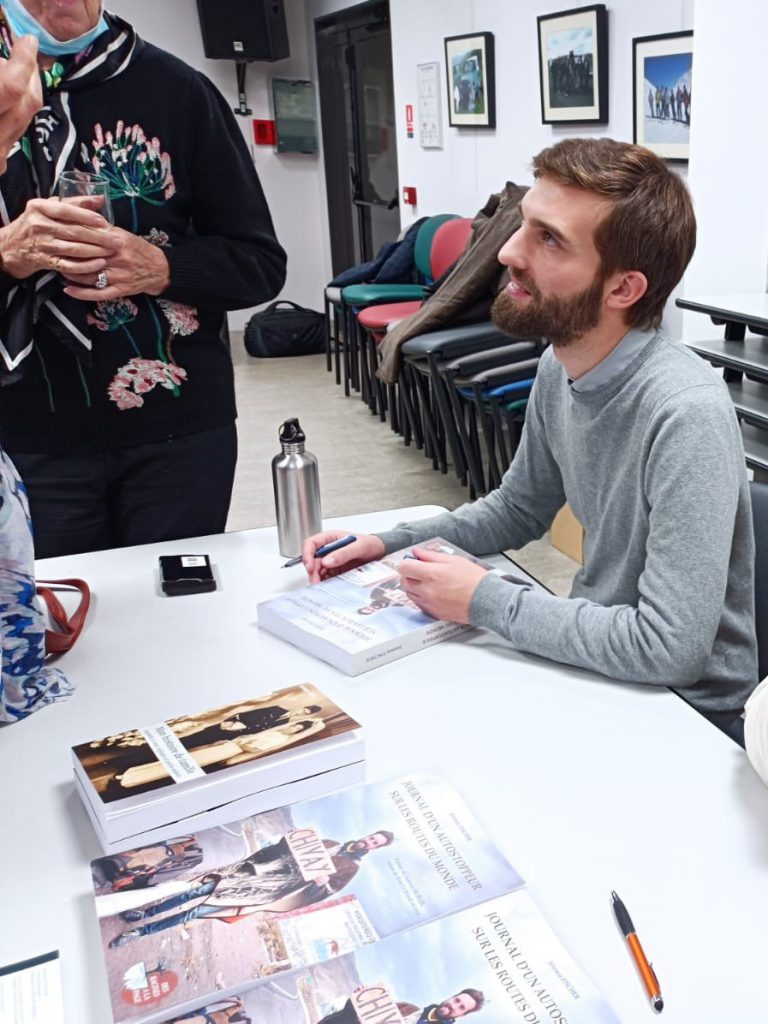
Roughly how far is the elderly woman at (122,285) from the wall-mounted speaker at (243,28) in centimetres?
600

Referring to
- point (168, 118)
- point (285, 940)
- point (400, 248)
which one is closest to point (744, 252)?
point (168, 118)

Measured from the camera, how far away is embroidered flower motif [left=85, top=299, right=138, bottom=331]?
1.55 meters

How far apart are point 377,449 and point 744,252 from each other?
2.39 meters

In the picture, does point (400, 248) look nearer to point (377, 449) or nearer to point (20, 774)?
point (377, 449)

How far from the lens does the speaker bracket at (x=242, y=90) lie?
7328mm

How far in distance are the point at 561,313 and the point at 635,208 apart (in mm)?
165

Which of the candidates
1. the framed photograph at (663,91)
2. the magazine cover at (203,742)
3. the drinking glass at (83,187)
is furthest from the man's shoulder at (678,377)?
the framed photograph at (663,91)

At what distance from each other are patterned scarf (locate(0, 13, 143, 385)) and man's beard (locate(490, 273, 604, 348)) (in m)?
0.69

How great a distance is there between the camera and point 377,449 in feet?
16.0

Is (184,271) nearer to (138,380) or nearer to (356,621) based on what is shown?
(138,380)

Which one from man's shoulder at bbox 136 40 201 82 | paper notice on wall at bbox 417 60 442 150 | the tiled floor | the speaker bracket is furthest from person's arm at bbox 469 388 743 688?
the speaker bracket

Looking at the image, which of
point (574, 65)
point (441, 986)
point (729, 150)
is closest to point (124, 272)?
point (441, 986)

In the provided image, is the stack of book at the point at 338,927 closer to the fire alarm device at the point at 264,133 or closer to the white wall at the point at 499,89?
the white wall at the point at 499,89

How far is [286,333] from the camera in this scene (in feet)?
22.9
